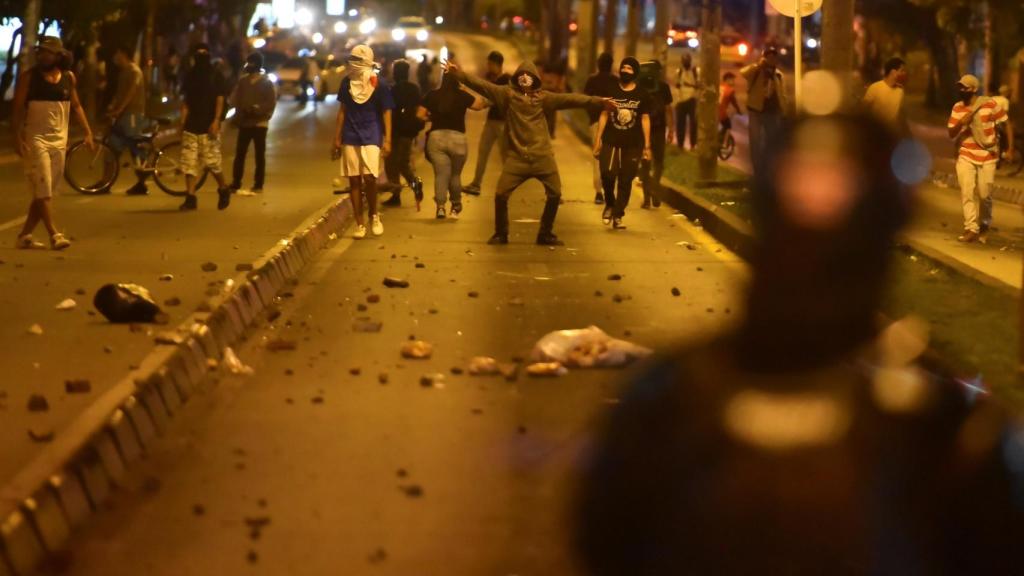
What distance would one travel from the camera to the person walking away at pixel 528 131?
625 inches

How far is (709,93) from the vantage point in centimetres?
2228

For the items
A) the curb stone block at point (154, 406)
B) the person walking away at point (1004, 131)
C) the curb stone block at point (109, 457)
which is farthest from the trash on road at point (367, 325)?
the person walking away at point (1004, 131)

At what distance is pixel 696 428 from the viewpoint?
8.26 feet

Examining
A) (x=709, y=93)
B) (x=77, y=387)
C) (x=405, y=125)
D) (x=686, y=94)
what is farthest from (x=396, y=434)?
(x=686, y=94)

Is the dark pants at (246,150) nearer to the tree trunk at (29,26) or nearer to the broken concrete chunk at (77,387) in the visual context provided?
the tree trunk at (29,26)

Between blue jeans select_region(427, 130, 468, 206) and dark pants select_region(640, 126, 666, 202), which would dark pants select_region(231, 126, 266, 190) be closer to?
blue jeans select_region(427, 130, 468, 206)

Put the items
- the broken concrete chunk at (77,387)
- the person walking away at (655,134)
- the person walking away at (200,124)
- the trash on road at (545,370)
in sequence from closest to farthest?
the broken concrete chunk at (77,387)
the trash on road at (545,370)
the person walking away at (200,124)
the person walking away at (655,134)

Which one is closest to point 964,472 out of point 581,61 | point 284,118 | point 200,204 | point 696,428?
point 696,428

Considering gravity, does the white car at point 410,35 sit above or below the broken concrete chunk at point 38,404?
above

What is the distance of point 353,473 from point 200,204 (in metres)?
12.9

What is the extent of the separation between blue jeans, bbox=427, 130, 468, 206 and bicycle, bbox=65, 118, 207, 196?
3229 millimetres

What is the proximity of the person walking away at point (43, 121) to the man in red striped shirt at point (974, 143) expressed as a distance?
8426mm

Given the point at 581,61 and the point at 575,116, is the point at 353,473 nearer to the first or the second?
the point at 575,116

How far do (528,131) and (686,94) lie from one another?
45.8 feet
